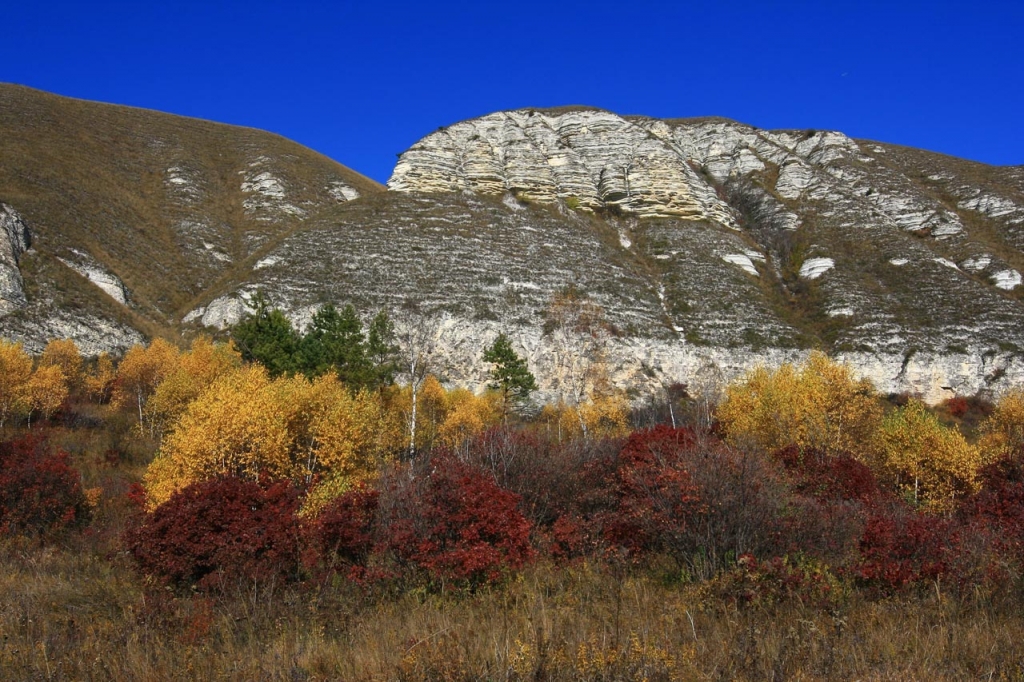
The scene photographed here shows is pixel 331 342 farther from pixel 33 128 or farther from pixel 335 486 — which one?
pixel 33 128

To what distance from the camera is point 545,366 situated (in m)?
55.8

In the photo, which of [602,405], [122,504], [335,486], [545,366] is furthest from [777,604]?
[545,366]

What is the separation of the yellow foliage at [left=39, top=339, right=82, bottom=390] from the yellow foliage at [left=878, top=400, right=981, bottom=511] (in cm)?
5263

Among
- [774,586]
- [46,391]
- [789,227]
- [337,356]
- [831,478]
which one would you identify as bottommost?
[831,478]

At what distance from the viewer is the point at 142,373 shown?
1690 inches

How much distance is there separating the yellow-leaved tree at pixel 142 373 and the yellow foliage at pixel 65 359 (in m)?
3.13

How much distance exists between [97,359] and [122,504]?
3430cm

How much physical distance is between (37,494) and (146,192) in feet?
259

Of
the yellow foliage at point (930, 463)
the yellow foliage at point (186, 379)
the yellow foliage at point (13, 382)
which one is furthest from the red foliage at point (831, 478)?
the yellow foliage at point (13, 382)

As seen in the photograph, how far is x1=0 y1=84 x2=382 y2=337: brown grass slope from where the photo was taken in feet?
202


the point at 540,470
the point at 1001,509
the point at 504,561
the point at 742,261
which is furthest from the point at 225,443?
the point at 742,261

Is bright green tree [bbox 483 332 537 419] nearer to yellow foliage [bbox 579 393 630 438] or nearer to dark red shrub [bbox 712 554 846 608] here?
yellow foliage [bbox 579 393 630 438]

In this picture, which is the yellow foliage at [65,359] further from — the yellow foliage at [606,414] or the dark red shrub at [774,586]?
the dark red shrub at [774,586]

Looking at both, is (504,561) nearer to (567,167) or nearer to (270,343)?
(270,343)
